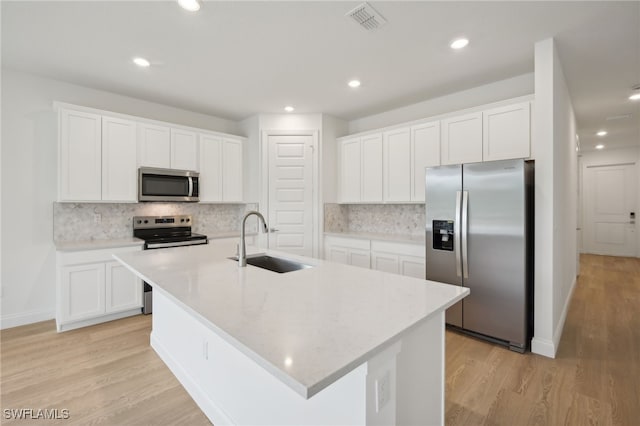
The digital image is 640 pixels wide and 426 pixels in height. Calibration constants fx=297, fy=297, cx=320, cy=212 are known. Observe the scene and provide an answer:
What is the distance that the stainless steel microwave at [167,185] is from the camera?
11.9 feet

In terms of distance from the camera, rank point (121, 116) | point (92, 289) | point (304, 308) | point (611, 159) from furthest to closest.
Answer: point (611, 159) < point (121, 116) < point (92, 289) < point (304, 308)

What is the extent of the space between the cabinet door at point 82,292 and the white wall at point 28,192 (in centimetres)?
60

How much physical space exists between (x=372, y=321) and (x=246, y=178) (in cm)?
396

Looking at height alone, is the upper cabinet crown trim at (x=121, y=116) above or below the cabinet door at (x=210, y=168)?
above

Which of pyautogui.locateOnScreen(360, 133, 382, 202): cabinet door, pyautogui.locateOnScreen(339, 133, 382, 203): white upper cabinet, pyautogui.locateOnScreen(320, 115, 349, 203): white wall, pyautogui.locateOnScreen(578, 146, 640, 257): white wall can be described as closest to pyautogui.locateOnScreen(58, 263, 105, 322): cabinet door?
pyautogui.locateOnScreen(320, 115, 349, 203): white wall

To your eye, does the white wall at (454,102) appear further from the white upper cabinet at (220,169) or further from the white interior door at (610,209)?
the white interior door at (610,209)

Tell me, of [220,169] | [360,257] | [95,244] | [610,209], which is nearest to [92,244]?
[95,244]

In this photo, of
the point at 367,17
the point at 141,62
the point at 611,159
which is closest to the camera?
the point at 367,17

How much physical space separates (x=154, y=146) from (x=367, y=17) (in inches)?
116

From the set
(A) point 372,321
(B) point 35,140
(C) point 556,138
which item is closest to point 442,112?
(C) point 556,138

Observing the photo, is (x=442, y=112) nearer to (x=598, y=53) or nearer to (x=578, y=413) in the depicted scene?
(x=598, y=53)

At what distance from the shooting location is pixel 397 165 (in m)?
3.93

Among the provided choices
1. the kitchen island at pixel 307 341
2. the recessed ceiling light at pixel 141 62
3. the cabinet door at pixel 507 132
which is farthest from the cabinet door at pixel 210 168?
the cabinet door at pixel 507 132

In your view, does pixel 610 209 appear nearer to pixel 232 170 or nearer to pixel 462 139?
pixel 462 139
